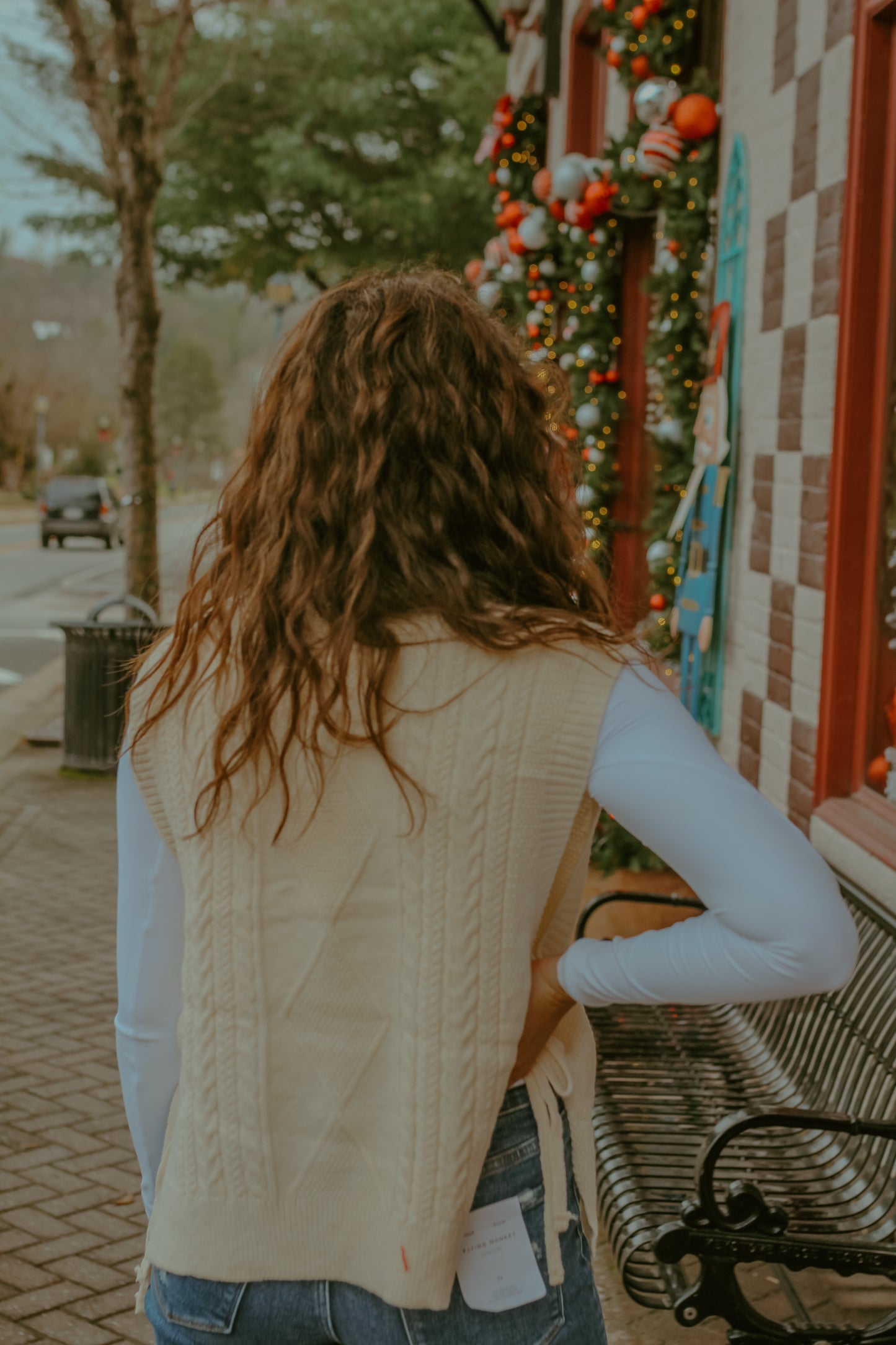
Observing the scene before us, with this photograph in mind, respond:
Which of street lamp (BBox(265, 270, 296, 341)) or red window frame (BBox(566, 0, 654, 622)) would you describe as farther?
street lamp (BBox(265, 270, 296, 341))

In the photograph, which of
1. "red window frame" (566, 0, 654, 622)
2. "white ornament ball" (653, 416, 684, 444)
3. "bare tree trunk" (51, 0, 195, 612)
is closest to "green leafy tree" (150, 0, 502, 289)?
"bare tree trunk" (51, 0, 195, 612)

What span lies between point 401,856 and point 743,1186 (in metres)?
1.49

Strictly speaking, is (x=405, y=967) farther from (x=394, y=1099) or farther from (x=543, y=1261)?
(x=543, y=1261)

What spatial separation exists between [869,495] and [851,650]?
413 mm

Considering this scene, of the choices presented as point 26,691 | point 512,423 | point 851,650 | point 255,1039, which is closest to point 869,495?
point 851,650

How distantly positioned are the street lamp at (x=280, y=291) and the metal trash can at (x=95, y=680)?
1448 centimetres

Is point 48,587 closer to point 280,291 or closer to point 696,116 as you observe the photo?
point 280,291

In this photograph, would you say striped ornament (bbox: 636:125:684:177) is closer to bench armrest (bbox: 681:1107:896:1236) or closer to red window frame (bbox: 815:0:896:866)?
red window frame (bbox: 815:0:896:866)

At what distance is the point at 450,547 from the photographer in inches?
57.1

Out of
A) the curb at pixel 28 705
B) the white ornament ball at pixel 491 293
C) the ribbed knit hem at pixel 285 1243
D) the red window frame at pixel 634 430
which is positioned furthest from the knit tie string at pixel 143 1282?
the curb at pixel 28 705

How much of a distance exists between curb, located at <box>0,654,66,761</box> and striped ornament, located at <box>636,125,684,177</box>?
5862 millimetres

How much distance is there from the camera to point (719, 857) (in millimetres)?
1325

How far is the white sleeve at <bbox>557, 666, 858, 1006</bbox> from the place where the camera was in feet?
4.33

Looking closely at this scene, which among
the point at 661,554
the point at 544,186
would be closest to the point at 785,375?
the point at 661,554
